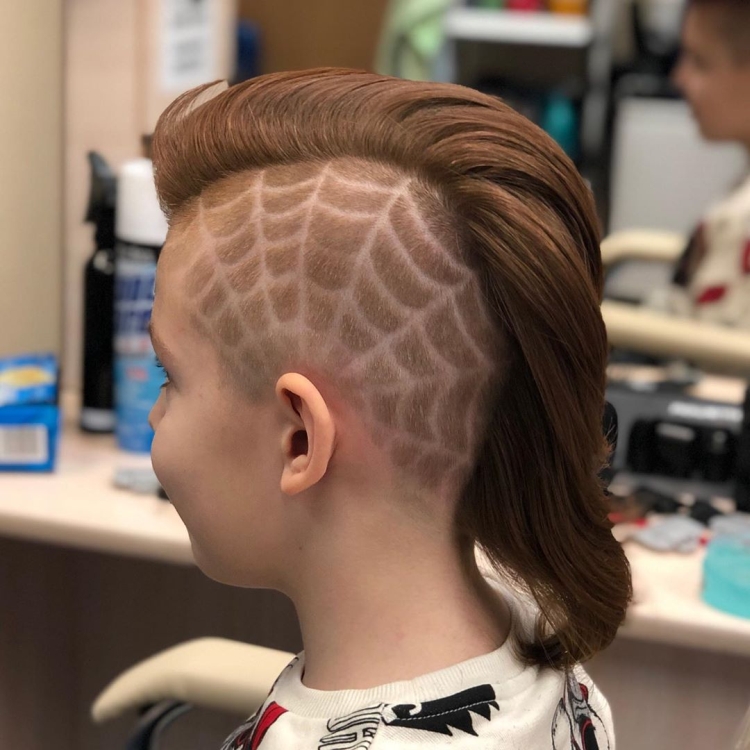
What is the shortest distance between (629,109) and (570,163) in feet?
5.91

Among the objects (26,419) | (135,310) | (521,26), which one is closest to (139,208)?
(135,310)

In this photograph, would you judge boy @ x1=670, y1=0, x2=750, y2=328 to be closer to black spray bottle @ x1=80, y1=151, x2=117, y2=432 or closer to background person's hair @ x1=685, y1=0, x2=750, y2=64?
background person's hair @ x1=685, y1=0, x2=750, y2=64

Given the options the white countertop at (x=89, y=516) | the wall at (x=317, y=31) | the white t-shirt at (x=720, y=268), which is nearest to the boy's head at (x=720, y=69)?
the white t-shirt at (x=720, y=268)

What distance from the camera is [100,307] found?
119cm

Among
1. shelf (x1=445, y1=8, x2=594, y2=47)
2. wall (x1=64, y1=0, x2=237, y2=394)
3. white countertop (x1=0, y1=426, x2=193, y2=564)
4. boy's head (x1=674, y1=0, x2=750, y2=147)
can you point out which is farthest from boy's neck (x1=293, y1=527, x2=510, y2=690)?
shelf (x1=445, y1=8, x2=594, y2=47)

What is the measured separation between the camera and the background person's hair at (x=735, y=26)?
1637 mm

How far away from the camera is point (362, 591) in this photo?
0.57 metres

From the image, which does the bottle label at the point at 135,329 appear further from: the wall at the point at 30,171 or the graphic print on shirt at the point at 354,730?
the graphic print on shirt at the point at 354,730

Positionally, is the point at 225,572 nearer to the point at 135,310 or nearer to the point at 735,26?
the point at 135,310

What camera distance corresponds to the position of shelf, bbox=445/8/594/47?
7.57 ft

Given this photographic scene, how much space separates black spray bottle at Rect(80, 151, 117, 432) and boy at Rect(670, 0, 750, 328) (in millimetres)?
870

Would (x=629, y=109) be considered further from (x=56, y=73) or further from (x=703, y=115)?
(x=56, y=73)

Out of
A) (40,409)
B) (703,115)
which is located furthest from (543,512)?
(703,115)

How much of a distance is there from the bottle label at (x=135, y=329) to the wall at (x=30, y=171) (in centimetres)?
12
